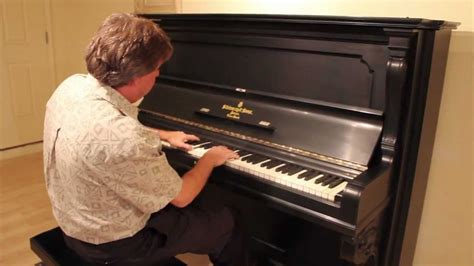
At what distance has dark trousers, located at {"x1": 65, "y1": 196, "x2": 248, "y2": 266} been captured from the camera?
125cm

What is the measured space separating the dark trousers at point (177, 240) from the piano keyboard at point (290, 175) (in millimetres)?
191

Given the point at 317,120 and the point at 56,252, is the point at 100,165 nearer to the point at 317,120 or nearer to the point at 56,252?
the point at 56,252

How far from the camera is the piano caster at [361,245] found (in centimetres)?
122

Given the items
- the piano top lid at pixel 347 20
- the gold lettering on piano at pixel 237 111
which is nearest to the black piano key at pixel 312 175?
the gold lettering on piano at pixel 237 111

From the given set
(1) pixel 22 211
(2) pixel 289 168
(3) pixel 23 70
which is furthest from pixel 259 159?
(3) pixel 23 70

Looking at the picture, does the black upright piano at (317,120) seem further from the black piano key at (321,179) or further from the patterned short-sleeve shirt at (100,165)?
the patterned short-sleeve shirt at (100,165)

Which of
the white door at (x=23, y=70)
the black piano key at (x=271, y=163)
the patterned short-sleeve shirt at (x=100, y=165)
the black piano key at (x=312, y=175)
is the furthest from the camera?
the white door at (x=23, y=70)

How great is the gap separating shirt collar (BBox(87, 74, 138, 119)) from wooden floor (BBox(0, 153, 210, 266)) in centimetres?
122

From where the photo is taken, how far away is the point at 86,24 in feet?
13.0

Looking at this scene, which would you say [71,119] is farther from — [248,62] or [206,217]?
[248,62]

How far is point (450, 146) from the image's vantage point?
5.46ft

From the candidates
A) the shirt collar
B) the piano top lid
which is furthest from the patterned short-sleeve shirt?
the piano top lid

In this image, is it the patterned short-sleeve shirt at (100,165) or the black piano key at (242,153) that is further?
the black piano key at (242,153)

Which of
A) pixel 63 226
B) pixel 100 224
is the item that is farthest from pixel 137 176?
pixel 63 226
